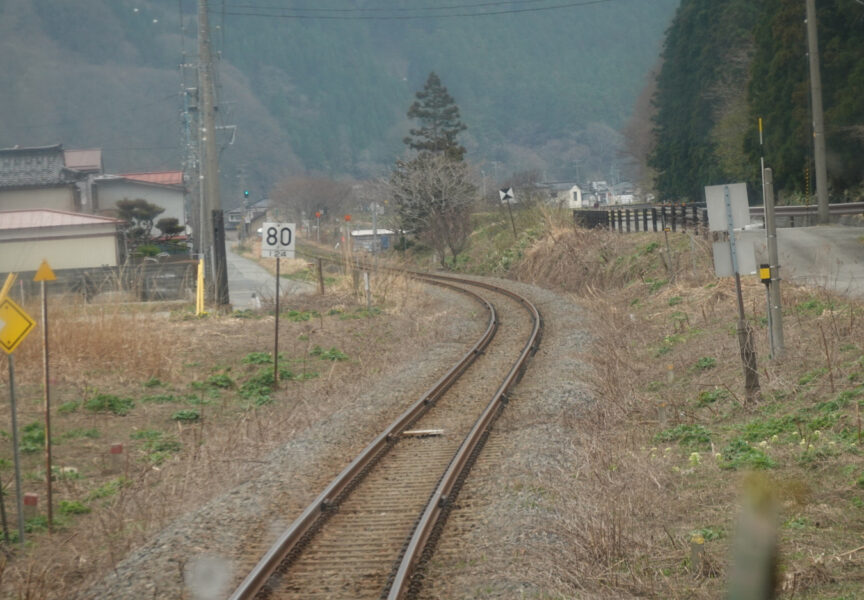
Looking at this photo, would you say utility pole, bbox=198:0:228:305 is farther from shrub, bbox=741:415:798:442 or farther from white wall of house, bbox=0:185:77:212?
shrub, bbox=741:415:798:442

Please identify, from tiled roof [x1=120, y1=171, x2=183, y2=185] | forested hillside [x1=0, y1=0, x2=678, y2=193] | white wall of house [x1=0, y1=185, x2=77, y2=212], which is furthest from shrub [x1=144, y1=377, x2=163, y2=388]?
forested hillside [x1=0, y1=0, x2=678, y2=193]

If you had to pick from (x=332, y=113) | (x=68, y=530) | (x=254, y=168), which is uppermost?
(x=332, y=113)

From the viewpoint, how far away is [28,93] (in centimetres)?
4653

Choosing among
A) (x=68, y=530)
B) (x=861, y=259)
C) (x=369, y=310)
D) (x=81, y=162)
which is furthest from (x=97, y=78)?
(x=68, y=530)

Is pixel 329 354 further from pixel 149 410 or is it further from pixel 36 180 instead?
pixel 36 180

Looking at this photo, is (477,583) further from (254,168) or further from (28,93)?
(254,168)

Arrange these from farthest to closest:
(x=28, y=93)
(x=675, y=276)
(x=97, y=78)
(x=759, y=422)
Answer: (x=97, y=78) < (x=28, y=93) < (x=675, y=276) < (x=759, y=422)

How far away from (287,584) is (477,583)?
4.09ft

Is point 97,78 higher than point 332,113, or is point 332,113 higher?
point 332,113

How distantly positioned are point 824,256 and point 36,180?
24.5 metres

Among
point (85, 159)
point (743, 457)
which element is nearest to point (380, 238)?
point (85, 159)

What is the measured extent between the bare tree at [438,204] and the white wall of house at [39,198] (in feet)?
53.0

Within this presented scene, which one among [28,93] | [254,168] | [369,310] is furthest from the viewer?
[254,168]

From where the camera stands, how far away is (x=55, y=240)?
26500 mm
